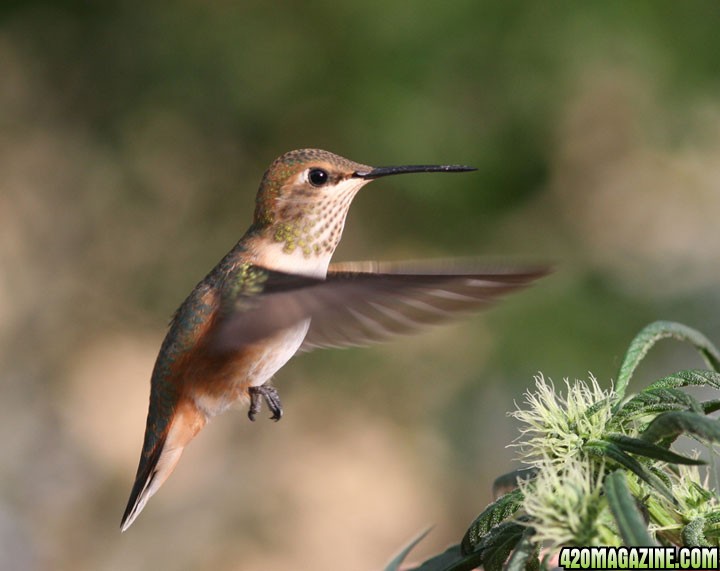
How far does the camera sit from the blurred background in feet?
11.0

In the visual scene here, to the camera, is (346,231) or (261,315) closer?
(261,315)

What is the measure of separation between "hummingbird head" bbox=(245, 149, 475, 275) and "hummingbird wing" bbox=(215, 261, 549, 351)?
173 mm

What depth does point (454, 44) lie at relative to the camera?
3410 mm

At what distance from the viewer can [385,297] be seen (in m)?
0.93

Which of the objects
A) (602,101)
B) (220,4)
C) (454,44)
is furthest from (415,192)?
(220,4)

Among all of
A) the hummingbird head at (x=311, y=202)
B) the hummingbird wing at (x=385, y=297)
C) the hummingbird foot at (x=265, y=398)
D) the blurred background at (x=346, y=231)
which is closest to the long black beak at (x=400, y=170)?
the hummingbird head at (x=311, y=202)

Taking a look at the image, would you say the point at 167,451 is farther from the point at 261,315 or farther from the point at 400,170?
the point at 400,170

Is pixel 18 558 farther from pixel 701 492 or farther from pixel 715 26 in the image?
pixel 715 26

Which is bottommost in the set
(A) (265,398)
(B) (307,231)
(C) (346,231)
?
(A) (265,398)

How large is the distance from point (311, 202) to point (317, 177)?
4cm

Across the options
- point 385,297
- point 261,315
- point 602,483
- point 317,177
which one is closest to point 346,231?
point 317,177

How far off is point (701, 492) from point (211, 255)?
10.2 ft

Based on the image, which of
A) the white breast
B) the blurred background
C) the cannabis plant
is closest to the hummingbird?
the white breast

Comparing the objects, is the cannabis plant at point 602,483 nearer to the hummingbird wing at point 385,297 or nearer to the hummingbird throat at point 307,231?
the hummingbird wing at point 385,297
